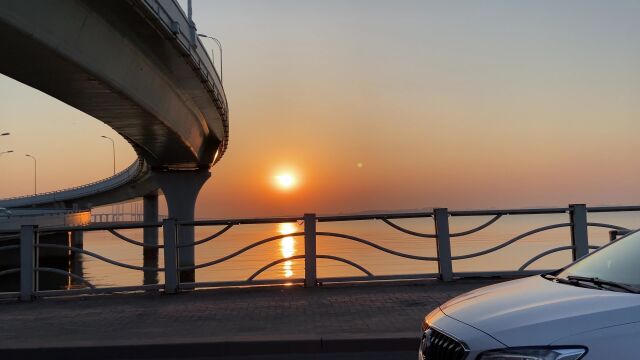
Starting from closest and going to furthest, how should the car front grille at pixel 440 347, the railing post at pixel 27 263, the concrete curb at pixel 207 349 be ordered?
1. the car front grille at pixel 440 347
2. the concrete curb at pixel 207 349
3. the railing post at pixel 27 263

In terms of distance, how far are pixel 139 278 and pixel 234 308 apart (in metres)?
→ 20.2

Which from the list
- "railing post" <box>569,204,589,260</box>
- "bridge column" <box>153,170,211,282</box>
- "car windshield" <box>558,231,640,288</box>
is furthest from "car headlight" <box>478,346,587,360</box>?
"bridge column" <box>153,170,211,282</box>

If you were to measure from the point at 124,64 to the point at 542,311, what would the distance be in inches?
653

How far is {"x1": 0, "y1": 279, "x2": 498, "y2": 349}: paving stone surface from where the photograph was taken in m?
6.83

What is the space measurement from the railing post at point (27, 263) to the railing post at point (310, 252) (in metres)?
4.34

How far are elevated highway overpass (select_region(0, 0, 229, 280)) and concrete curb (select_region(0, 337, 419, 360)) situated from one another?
27.8 ft

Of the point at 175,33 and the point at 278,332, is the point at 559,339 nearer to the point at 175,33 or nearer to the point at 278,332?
the point at 278,332

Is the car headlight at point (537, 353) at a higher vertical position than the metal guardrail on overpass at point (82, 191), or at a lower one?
lower

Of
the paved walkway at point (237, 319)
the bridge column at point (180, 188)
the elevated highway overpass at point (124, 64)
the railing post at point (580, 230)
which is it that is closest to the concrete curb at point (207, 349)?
the paved walkway at point (237, 319)

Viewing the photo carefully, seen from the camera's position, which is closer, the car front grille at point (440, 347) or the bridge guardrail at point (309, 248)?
the car front grille at point (440, 347)

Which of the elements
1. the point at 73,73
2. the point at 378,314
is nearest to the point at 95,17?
the point at 73,73

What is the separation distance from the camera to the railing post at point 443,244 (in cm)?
1007

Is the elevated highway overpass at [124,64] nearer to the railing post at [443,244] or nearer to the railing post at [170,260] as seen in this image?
the railing post at [170,260]

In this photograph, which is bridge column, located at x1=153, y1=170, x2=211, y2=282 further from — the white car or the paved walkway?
the white car
